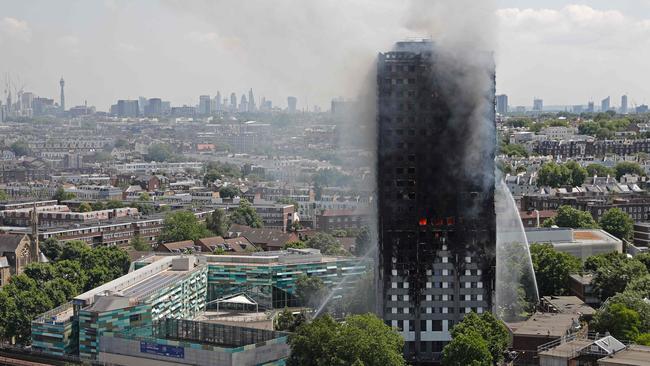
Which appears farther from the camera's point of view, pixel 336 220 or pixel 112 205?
pixel 112 205

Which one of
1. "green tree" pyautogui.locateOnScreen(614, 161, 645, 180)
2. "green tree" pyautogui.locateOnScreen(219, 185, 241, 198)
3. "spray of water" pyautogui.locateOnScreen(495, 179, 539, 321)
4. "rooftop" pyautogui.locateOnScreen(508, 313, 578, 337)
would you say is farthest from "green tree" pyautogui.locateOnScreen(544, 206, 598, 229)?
"green tree" pyautogui.locateOnScreen(219, 185, 241, 198)

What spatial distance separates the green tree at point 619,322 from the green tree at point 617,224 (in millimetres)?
28290

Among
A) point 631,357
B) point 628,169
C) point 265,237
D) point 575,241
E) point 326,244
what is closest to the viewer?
point 631,357

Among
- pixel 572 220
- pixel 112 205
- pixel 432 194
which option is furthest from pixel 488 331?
pixel 112 205

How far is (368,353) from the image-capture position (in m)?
29.5

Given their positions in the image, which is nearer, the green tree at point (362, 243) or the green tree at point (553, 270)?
the green tree at point (553, 270)

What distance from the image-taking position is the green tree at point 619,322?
1320 inches

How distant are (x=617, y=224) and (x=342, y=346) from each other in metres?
37.3

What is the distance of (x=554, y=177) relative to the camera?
85625 mm

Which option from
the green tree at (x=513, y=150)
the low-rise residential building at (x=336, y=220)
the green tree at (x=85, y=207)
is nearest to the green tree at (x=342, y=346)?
the low-rise residential building at (x=336, y=220)

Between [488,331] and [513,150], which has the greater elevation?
[513,150]

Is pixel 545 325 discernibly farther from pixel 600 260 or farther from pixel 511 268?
pixel 600 260

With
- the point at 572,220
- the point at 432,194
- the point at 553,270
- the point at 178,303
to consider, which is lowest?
the point at 178,303

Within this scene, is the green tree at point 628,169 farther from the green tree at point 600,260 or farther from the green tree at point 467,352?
the green tree at point 467,352
